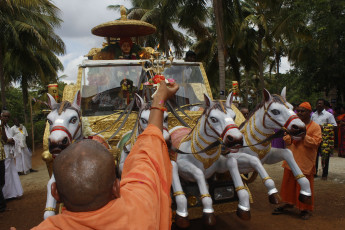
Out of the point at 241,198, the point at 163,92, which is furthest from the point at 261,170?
the point at 163,92

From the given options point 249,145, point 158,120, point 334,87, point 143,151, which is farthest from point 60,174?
point 334,87

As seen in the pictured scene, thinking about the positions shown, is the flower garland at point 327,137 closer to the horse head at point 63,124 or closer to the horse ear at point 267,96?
the horse ear at point 267,96

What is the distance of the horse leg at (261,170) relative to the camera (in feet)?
12.6

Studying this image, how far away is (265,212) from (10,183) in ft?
19.6

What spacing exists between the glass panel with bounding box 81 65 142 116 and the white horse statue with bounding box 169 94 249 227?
5.85 feet

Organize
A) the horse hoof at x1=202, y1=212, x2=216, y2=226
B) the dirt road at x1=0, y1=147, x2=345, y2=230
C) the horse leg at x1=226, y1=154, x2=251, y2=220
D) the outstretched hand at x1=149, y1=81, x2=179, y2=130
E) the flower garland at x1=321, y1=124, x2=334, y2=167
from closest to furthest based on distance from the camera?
the outstretched hand at x1=149, y1=81, x2=179, y2=130 < the horse hoof at x1=202, y1=212, x2=216, y2=226 < the horse leg at x1=226, y1=154, x2=251, y2=220 < the dirt road at x1=0, y1=147, x2=345, y2=230 < the flower garland at x1=321, y1=124, x2=334, y2=167

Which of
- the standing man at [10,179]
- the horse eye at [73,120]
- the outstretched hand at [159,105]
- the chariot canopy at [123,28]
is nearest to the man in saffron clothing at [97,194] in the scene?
the outstretched hand at [159,105]

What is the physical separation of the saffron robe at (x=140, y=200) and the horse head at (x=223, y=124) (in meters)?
1.78

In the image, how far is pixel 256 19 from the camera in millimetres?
21016

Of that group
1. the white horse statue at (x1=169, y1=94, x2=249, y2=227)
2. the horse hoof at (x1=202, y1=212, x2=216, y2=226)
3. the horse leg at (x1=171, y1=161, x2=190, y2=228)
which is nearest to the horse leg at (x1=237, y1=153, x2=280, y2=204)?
the white horse statue at (x1=169, y1=94, x2=249, y2=227)

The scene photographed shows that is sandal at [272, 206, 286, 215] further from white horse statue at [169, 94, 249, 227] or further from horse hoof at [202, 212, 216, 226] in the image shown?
horse hoof at [202, 212, 216, 226]

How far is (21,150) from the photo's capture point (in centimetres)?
1098

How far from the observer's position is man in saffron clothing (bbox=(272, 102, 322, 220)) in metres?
5.50

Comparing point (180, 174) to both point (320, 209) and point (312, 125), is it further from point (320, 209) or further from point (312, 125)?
point (320, 209)
